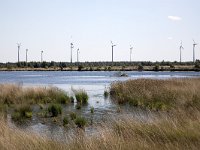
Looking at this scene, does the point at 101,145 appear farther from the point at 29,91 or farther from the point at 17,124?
the point at 29,91

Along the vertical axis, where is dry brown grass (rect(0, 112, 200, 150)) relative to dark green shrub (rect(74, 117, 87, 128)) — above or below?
above

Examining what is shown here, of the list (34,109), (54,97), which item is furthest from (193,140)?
(54,97)

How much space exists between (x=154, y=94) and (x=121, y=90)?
668 centimetres

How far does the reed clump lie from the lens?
71.7 feet

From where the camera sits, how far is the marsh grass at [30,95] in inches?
1070

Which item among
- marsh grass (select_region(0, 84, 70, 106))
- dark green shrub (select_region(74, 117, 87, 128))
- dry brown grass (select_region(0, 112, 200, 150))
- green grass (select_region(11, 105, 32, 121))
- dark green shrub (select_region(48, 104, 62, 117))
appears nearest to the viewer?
dry brown grass (select_region(0, 112, 200, 150))

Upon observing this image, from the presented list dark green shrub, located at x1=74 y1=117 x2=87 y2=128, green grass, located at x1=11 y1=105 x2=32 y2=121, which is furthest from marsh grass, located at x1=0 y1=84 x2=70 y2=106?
dark green shrub, located at x1=74 y1=117 x2=87 y2=128

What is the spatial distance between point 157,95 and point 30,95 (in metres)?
9.47

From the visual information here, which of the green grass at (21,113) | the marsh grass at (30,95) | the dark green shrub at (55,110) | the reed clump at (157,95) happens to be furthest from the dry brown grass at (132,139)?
the marsh grass at (30,95)

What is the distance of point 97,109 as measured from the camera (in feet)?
80.0

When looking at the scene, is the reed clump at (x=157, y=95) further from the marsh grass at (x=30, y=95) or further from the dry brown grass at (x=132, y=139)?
the dry brown grass at (x=132, y=139)

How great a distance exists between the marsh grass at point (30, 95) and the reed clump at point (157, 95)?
449 centimetres

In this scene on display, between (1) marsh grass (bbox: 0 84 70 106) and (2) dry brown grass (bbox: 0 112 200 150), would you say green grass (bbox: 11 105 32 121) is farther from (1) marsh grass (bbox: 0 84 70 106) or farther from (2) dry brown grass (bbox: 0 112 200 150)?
(2) dry brown grass (bbox: 0 112 200 150)

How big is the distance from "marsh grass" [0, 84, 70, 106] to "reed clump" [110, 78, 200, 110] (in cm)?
449
